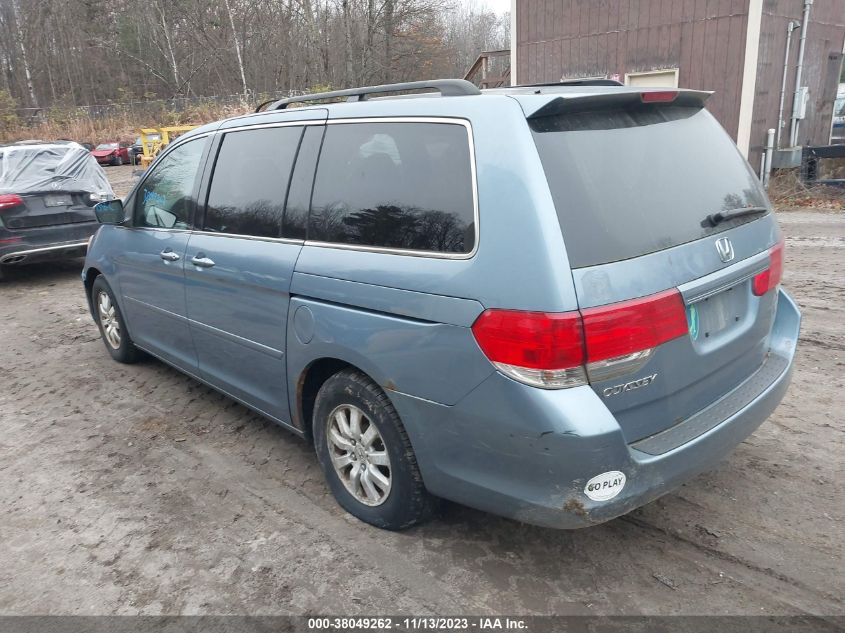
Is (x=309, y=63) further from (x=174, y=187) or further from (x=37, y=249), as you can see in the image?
(x=174, y=187)

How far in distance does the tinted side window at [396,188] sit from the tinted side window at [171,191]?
137 cm

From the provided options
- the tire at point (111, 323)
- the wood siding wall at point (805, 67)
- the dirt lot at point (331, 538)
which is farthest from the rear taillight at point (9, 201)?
the wood siding wall at point (805, 67)

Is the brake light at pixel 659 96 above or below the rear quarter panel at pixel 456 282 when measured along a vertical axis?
above

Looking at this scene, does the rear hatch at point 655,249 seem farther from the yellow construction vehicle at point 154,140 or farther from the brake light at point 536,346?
the yellow construction vehicle at point 154,140

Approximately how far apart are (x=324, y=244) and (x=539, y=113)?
1165 millimetres

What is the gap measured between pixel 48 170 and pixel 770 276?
888 cm

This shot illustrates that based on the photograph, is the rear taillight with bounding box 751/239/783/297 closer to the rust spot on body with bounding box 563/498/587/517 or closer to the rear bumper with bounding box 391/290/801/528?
the rear bumper with bounding box 391/290/801/528

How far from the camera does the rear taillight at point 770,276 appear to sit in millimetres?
2844

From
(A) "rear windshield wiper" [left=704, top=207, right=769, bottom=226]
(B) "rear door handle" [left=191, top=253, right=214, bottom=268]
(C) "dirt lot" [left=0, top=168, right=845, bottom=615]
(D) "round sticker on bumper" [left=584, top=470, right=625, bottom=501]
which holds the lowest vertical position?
(C) "dirt lot" [left=0, top=168, right=845, bottom=615]

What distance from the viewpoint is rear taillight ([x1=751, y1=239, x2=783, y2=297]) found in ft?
9.33

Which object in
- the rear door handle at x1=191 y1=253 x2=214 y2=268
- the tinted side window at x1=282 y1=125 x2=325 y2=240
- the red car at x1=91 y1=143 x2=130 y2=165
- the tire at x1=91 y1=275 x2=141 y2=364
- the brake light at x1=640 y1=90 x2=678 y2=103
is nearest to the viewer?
the brake light at x1=640 y1=90 x2=678 y2=103

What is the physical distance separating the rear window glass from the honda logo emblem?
0.18 ft

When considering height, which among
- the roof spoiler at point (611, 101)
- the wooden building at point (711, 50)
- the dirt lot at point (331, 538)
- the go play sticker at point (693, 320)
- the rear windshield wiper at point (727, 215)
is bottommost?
the dirt lot at point (331, 538)

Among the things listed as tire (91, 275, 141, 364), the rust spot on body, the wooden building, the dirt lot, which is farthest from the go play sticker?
the wooden building
